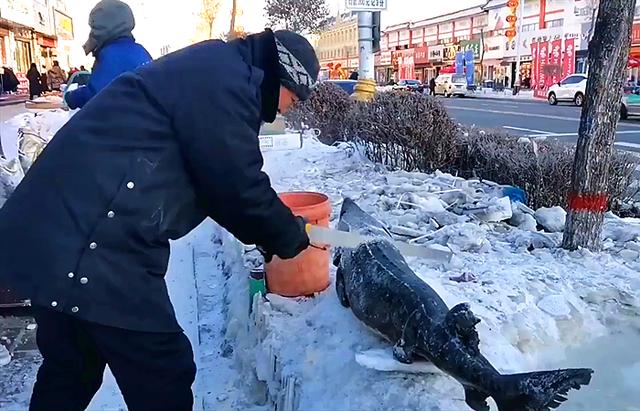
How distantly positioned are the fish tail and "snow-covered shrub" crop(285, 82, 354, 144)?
7.65m

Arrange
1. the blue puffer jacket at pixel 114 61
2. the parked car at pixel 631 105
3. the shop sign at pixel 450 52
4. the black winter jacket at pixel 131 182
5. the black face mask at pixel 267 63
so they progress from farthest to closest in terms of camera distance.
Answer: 1. the shop sign at pixel 450 52
2. the parked car at pixel 631 105
3. the blue puffer jacket at pixel 114 61
4. the black face mask at pixel 267 63
5. the black winter jacket at pixel 131 182

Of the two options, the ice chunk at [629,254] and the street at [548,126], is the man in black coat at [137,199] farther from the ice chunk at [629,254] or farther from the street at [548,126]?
the street at [548,126]

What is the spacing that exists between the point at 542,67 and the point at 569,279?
3779cm

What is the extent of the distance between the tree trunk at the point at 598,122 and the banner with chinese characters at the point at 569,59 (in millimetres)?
35575

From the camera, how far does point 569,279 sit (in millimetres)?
3674

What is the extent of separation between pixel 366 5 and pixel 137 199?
8389mm

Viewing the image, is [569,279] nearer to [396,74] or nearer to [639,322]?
[639,322]

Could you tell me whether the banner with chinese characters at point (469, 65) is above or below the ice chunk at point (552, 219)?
above

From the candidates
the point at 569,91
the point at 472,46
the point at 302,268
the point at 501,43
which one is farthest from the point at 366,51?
the point at 472,46

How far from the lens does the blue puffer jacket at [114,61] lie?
3.75 metres

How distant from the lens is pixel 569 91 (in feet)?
90.5

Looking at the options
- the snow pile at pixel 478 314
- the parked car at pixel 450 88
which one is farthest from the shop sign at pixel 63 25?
the snow pile at pixel 478 314

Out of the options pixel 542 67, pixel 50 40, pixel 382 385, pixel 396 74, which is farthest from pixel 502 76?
pixel 382 385

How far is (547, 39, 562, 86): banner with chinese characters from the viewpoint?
37.3 meters
